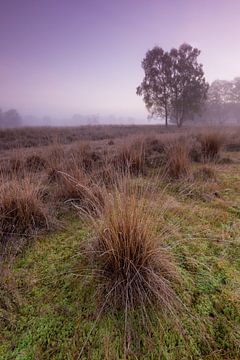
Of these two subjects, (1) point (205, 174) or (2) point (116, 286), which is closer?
(2) point (116, 286)

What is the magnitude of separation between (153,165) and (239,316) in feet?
9.20

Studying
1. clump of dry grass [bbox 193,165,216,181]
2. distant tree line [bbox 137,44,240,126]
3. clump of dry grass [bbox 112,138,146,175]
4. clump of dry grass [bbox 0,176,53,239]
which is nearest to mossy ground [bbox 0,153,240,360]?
clump of dry grass [bbox 0,176,53,239]

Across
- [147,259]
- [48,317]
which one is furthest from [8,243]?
[147,259]

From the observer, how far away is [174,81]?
22297 mm

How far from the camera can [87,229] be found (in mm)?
1847

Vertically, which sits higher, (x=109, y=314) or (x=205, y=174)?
(x=205, y=174)

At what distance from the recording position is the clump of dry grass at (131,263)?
118 cm

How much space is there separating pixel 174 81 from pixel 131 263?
2404 cm

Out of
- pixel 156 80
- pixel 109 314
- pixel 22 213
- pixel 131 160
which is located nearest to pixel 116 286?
pixel 109 314

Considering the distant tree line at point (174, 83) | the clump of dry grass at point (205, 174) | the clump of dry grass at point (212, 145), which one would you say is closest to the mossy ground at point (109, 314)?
the clump of dry grass at point (205, 174)

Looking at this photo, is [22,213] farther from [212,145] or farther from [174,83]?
[174,83]

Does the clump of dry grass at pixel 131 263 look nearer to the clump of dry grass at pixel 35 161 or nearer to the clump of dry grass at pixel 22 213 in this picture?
the clump of dry grass at pixel 22 213

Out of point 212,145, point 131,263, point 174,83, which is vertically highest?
point 174,83

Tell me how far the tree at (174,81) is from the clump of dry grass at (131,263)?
23.6 meters
